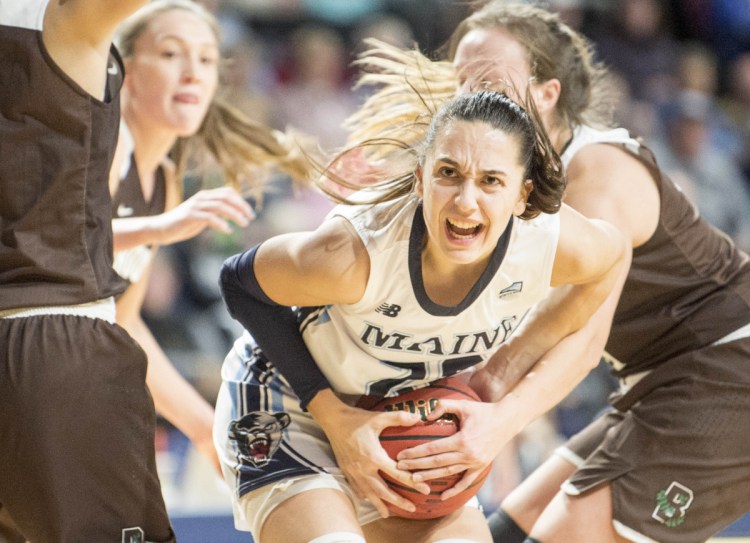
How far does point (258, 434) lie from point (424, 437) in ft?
1.63

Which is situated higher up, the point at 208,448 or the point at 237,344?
the point at 237,344

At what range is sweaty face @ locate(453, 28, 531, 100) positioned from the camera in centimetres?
329

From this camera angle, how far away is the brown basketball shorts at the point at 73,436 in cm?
260

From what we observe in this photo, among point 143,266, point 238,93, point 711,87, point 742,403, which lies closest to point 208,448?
point 143,266

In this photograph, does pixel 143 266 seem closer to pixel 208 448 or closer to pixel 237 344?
pixel 208 448

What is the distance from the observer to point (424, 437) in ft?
9.11

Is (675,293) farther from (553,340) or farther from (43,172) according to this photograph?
Result: (43,172)

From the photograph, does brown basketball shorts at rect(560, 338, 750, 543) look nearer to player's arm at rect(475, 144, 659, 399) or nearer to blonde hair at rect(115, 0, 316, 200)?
player's arm at rect(475, 144, 659, 399)

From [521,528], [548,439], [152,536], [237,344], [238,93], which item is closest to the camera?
[152,536]

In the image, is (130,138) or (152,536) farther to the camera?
(130,138)

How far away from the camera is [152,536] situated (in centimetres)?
277

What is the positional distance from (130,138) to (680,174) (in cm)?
530

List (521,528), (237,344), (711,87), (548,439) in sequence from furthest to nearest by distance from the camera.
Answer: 1. (711,87)
2. (548,439)
3. (521,528)
4. (237,344)

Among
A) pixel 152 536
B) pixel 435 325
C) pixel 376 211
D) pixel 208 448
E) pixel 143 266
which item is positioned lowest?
pixel 208 448
